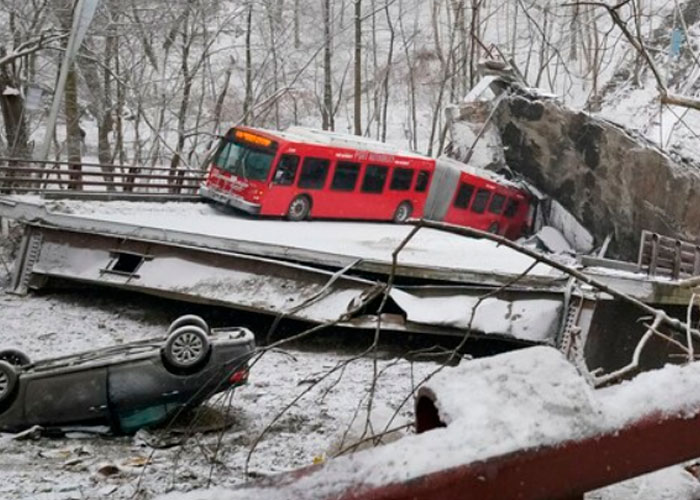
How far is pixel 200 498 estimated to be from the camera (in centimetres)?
97

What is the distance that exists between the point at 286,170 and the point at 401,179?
4037mm

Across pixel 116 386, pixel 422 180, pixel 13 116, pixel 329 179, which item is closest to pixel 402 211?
pixel 422 180

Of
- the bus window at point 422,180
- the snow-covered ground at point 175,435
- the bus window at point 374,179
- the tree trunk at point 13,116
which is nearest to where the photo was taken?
the snow-covered ground at point 175,435

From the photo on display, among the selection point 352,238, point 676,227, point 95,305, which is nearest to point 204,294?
point 95,305

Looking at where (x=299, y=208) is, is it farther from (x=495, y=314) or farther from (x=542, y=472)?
(x=542, y=472)

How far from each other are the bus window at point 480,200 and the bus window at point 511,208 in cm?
136

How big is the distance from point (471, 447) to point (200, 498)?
380 millimetres

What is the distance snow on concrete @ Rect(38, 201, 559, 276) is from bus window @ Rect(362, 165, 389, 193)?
1.24 meters

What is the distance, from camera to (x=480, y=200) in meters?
23.0

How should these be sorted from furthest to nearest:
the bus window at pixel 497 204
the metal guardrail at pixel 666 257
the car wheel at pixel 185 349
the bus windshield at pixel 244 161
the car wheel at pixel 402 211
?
the bus window at pixel 497 204, the car wheel at pixel 402 211, the bus windshield at pixel 244 161, the metal guardrail at pixel 666 257, the car wheel at pixel 185 349

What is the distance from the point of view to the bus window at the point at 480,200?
2286 centimetres

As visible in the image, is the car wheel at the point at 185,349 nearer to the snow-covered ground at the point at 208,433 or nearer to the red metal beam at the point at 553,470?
the snow-covered ground at the point at 208,433

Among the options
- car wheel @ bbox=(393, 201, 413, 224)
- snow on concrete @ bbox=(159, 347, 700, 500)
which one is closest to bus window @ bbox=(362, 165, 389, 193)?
car wheel @ bbox=(393, 201, 413, 224)

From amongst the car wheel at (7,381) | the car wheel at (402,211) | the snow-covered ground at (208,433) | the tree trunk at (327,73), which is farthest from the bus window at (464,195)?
the car wheel at (7,381)
